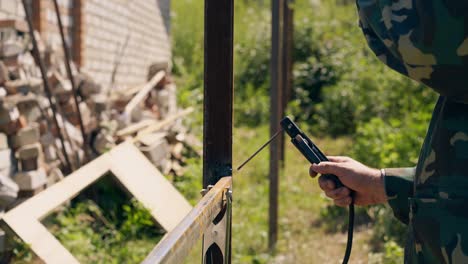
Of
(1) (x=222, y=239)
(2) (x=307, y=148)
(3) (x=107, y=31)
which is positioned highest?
(3) (x=107, y=31)

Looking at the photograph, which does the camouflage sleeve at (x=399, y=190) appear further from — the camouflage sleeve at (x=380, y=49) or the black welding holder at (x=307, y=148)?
the camouflage sleeve at (x=380, y=49)

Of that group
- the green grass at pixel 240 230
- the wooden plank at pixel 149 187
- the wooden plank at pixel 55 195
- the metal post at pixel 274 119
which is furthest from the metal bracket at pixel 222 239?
the metal post at pixel 274 119

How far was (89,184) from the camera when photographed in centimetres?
399

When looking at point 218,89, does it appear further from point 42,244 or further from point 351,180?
point 42,244

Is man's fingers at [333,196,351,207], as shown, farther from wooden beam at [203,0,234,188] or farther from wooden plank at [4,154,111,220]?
wooden plank at [4,154,111,220]

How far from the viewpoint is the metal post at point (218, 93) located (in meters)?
1.85

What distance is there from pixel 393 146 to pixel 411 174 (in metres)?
4.04

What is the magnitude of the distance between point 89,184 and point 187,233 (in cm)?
284

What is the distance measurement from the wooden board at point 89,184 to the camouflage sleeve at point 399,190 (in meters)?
2.04

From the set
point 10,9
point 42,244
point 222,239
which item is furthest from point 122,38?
point 222,239

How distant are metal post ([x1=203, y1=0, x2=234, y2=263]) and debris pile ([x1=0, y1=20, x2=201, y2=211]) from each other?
2.43 meters

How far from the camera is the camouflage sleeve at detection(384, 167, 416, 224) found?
5.29ft

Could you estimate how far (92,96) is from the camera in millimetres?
5953

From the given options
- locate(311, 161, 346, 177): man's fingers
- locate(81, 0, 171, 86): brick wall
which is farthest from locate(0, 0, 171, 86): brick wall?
locate(311, 161, 346, 177): man's fingers
